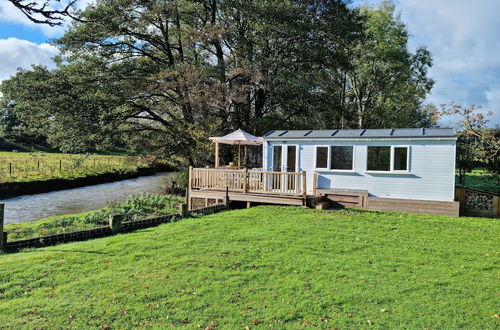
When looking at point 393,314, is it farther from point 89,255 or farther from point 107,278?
point 89,255

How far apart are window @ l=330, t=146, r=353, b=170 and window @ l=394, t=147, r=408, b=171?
1582 millimetres

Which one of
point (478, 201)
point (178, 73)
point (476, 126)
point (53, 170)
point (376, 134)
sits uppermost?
point (178, 73)

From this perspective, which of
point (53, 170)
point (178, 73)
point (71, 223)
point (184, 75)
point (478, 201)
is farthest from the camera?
point (53, 170)

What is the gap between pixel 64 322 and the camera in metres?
4.06

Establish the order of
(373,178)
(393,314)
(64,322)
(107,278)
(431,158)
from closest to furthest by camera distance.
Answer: (64,322)
(393,314)
(107,278)
(431,158)
(373,178)

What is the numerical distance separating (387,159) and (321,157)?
243cm

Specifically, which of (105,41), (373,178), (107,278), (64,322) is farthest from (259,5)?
(64,322)

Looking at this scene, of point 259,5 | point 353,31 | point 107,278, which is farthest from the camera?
point 353,31

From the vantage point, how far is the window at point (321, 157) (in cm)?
1361

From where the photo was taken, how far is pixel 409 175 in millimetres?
12406

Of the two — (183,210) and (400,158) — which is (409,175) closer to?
(400,158)

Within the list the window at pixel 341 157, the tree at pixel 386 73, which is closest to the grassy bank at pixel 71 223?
the window at pixel 341 157

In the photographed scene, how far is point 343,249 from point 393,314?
9.20ft

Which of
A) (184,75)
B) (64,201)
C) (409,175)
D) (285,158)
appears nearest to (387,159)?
(409,175)
